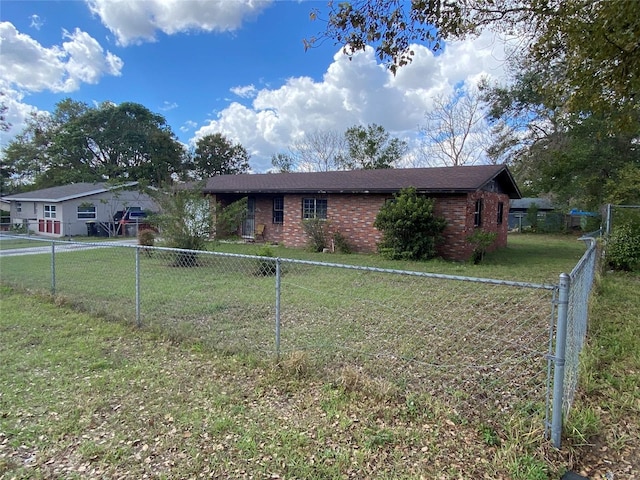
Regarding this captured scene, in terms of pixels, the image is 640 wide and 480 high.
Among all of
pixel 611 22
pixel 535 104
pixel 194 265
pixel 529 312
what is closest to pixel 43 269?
pixel 194 265

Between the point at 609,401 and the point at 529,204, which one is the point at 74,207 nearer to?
the point at 609,401

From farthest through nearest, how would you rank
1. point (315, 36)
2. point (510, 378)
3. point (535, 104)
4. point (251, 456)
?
point (535, 104) < point (315, 36) < point (510, 378) < point (251, 456)

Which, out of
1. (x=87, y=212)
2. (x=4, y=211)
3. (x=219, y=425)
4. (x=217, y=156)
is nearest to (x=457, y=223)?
(x=219, y=425)

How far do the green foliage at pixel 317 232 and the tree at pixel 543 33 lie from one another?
9211mm

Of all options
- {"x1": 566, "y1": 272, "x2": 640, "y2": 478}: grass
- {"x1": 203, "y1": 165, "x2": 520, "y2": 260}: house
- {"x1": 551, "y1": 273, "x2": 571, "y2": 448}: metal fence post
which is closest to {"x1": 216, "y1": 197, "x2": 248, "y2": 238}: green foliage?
{"x1": 203, "y1": 165, "x2": 520, "y2": 260}: house

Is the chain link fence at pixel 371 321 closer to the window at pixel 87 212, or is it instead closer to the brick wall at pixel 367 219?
the brick wall at pixel 367 219

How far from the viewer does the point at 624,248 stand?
9.54 metres

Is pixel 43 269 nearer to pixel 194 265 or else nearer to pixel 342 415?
pixel 194 265

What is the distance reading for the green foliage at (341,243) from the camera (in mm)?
14148

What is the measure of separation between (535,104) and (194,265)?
22.5 m

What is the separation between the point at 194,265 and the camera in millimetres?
9969

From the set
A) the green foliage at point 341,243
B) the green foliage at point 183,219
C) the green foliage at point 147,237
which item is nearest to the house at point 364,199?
the green foliage at point 341,243

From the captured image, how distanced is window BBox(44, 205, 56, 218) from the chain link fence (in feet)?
51.5

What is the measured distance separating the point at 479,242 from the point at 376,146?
23.7 metres
